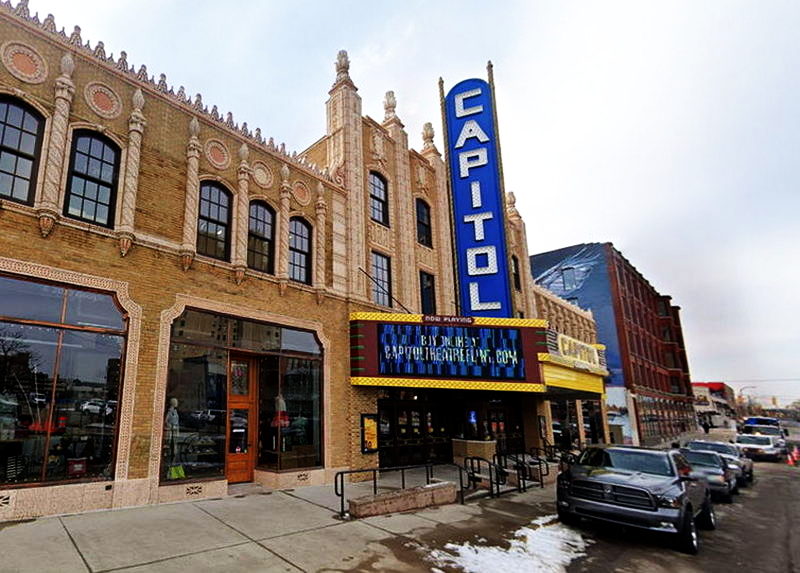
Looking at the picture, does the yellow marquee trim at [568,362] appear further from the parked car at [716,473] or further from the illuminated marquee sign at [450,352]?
the parked car at [716,473]

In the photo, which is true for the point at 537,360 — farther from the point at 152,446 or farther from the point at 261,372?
the point at 152,446

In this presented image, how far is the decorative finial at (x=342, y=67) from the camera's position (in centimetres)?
1803

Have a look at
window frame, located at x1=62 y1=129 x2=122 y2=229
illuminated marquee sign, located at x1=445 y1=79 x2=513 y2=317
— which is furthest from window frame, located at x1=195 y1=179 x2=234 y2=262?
illuminated marquee sign, located at x1=445 y1=79 x2=513 y2=317

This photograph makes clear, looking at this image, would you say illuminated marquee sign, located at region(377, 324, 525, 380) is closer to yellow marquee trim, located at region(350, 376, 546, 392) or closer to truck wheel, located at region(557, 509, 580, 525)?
yellow marquee trim, located at region(350, 376, 546, 392)

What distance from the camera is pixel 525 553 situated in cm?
789

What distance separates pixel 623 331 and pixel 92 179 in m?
45.1

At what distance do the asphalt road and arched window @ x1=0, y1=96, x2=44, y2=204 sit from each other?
12.3 m

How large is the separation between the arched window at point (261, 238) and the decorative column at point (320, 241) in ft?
5.11

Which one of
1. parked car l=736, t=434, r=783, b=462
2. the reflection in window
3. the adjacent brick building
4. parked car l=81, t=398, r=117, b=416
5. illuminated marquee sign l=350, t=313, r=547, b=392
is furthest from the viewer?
the adjacent brick building

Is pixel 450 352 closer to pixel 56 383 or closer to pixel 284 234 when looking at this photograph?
pixel 284 234

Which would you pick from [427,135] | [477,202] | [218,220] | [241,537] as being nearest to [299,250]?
[218,220]

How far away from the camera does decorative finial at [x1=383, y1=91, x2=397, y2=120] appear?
20288 millimetres

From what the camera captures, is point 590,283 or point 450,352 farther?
point 590,283

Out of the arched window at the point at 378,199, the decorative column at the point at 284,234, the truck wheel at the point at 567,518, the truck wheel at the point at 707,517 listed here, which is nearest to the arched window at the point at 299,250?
the decorative column at the point at 284,234
